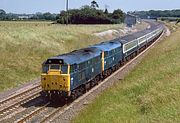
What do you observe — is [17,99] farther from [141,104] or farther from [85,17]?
[85,17]

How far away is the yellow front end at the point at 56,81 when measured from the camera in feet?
84.6

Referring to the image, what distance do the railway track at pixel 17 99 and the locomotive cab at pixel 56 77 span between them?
2.46 metres

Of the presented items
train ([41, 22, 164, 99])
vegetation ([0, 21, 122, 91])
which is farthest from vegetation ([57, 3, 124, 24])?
train ([41, 22, 164, 99])

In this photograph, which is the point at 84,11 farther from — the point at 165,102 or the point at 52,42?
the point at 165,102

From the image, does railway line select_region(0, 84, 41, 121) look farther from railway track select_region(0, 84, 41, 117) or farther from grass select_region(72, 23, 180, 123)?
grass select_region(72, 23, 180, 123)

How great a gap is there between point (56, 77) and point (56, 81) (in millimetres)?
267

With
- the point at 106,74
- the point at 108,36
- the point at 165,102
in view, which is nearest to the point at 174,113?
the point at 165,102

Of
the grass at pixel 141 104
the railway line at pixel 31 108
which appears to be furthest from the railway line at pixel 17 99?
the grass at pixel 141 104

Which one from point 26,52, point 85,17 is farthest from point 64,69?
point 85,17

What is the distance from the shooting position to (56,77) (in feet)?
85.1

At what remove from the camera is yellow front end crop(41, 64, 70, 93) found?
2580 cm

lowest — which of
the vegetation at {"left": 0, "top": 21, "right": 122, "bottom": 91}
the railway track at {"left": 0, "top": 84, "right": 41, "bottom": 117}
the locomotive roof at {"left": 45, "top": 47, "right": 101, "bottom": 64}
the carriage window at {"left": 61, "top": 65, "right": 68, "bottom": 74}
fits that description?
the railway track at {"left": 0, "top": 84, "right": 41, "bottom": 117}

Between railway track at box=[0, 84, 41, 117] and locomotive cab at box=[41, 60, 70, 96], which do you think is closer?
railway track at box=[0, 84, 41, 117]

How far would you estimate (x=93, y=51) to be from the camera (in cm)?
3303
